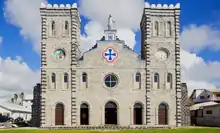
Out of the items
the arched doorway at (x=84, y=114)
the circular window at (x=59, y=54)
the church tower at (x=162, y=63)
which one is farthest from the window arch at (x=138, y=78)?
the circular window at (x=59, y=54)

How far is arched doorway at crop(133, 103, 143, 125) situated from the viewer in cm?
4614

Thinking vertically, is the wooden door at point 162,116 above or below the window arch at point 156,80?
below

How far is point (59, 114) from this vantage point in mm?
45844

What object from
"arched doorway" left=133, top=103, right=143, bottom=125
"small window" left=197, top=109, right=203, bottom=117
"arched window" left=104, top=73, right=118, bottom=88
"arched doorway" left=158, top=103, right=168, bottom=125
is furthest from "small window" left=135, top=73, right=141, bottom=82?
"small window" left=197, top=109, right=203, bottom=117

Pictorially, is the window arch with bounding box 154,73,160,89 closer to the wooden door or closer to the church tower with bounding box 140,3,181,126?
the church tower with bounding box 140,3,181,126

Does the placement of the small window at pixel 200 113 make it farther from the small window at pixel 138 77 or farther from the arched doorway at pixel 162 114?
the small window at pixel 138 77

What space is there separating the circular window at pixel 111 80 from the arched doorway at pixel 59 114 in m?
6.72

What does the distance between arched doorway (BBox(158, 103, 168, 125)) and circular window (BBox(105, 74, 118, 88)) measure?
6792 mm

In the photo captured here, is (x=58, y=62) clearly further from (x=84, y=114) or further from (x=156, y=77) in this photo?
(x=156, y=77)

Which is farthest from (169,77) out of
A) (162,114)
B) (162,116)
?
(162,116)

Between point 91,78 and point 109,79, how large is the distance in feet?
7.94

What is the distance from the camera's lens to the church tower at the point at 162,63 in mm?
46031

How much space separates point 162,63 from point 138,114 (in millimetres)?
7550

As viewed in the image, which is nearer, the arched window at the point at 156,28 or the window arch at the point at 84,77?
the window arch at the point at 84,77
